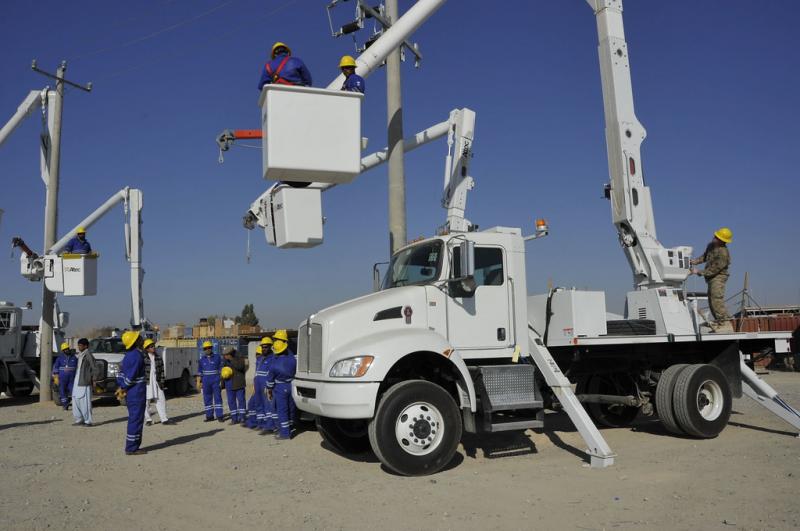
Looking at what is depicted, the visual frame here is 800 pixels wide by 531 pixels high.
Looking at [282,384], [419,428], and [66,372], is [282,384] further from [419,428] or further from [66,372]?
[66,372]

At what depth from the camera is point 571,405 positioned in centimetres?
788

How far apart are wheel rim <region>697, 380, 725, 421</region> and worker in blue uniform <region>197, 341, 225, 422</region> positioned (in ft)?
28.5

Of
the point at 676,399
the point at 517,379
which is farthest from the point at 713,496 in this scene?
the point at 676,399

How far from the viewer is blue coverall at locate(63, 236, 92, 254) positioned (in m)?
16.0

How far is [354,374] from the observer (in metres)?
6.95

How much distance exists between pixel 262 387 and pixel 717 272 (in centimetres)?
749

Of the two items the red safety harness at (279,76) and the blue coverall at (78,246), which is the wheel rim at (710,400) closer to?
the red safety harness at (279,76)

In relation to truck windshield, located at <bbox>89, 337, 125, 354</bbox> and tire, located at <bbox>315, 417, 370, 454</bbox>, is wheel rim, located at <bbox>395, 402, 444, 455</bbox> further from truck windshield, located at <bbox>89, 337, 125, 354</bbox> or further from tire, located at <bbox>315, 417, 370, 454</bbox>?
truck windshield, located at <bbox>89, 337, 125, 354</bbox>

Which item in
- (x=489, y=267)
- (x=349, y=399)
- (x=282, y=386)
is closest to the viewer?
(x=349, y=399)

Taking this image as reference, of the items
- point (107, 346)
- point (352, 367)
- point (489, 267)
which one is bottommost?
point (107, 346)

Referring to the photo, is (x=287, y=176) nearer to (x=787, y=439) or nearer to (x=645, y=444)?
(x=645, y=444)

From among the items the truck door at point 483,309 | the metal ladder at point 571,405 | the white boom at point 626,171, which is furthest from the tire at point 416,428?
the white boom at point 626,171

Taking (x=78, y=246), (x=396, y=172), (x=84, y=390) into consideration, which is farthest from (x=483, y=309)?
(x=78, y=246)

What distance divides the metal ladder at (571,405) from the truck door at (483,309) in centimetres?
45
